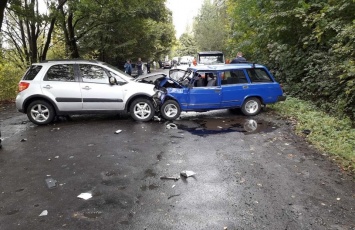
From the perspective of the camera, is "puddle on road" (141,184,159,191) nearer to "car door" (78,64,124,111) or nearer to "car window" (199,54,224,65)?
"car door" (78,64,124,111)

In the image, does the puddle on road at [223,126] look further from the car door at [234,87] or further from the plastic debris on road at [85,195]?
the plastic debris on road at [85,195]

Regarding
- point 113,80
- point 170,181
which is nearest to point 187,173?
point 170,181

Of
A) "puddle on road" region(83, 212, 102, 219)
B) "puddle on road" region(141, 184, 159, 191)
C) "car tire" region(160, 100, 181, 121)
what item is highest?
"car tire" region(160, 100, 181, 121)

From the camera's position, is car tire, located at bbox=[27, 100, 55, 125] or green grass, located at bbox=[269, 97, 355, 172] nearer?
green grass, located at bbox=[269, 97, 355, 172]

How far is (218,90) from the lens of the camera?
868 cm

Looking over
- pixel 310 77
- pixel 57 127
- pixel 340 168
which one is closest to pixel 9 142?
pixel 57 127

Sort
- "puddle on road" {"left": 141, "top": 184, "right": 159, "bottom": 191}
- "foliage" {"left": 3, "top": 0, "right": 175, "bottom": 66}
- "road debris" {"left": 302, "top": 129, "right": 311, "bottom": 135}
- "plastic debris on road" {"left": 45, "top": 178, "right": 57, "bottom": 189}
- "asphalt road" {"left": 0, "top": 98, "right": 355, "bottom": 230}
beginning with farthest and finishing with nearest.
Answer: "foliage" {"left": 3, "top": 0, "right": 175, "bottom": 66}
"road debris" {"left": 302, "top": 129, "right": 311, "bottom": 135}
"plastic debris on road" {"left": 45, "top": 178, "right": 57, "bottom": 189}
"puddle on road" {"left": 141, "top": 184, "right": 159, "bottom": 191}
"asphalt road" {"left": 0, "top": 98, "right": 355, "bottom": 230}

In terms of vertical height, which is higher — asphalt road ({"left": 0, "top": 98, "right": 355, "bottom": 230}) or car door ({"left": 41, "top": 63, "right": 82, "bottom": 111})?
car door ({"left": 41, "top": 63, "right": 82, "bottom": 111})

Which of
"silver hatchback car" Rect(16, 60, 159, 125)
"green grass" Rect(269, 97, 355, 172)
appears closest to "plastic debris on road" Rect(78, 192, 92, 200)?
"green grass" Rect(269, 97, 355, 172)

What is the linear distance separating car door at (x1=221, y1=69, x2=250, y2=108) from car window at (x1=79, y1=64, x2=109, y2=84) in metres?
3.58

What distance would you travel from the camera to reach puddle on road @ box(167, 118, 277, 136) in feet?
24.5

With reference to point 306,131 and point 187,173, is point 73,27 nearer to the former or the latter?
point 306,131

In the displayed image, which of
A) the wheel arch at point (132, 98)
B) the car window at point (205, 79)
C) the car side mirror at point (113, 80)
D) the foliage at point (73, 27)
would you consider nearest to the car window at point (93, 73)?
the car side mirror at point (113, 80)

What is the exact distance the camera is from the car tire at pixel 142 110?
27.6ft
